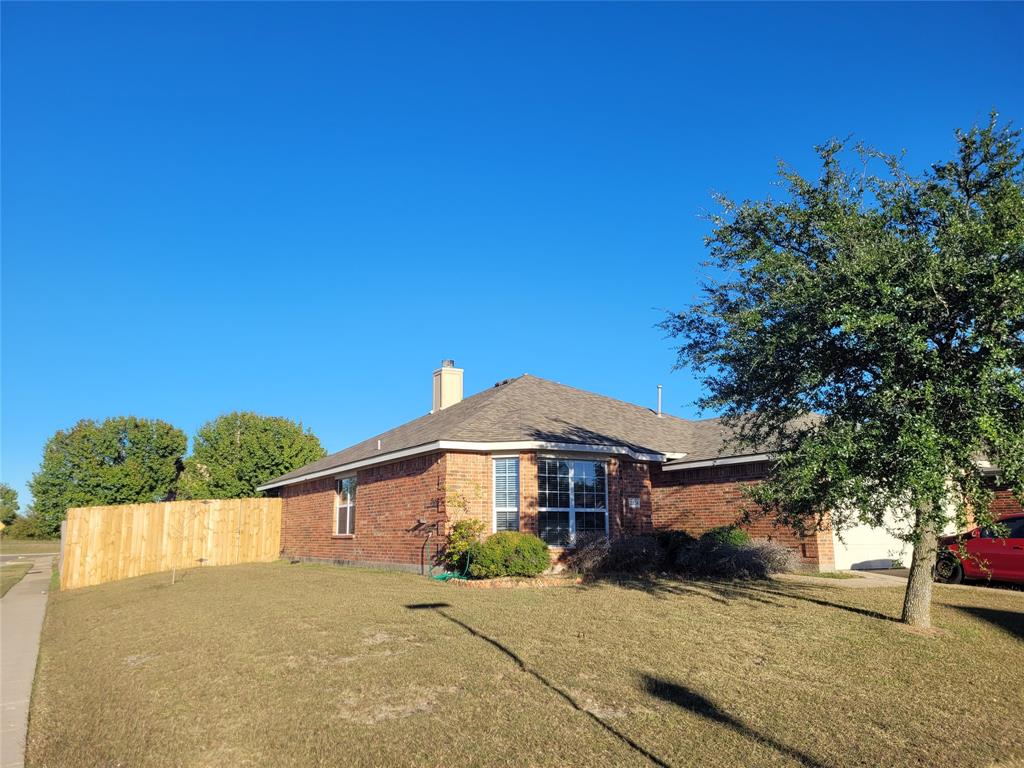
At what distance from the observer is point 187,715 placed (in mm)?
5625

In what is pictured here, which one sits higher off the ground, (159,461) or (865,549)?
(159,461)

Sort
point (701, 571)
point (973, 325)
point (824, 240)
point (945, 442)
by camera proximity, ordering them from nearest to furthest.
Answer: point (945, 442) < point (973, 325) < point (824, 240) < point (701, 571)

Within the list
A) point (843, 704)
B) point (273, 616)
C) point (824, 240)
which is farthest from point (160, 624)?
point (824, 240)

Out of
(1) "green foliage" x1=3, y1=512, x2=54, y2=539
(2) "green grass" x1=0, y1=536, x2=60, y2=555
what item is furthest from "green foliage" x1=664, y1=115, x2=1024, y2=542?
(1) "green foliage" x1=3, y1=512, x2=54, y2=539

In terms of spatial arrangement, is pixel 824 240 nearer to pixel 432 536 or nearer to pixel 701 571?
pixel 701 571

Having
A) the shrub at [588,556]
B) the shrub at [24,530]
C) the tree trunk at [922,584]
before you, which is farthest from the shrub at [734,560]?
the shrub at [24,530]

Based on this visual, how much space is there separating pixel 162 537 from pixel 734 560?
1657 cm

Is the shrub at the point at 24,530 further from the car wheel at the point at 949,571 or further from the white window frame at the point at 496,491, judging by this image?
the car wheel at the point at 949,571

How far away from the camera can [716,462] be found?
1723 cm

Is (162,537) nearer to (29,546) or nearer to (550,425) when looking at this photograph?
(550,425)

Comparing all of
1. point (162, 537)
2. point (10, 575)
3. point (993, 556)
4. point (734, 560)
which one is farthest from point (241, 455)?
point (993, 556)

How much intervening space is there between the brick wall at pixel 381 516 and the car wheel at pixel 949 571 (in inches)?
414

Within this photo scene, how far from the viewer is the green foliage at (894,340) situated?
7.50 metres

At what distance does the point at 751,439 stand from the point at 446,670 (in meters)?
5.70
